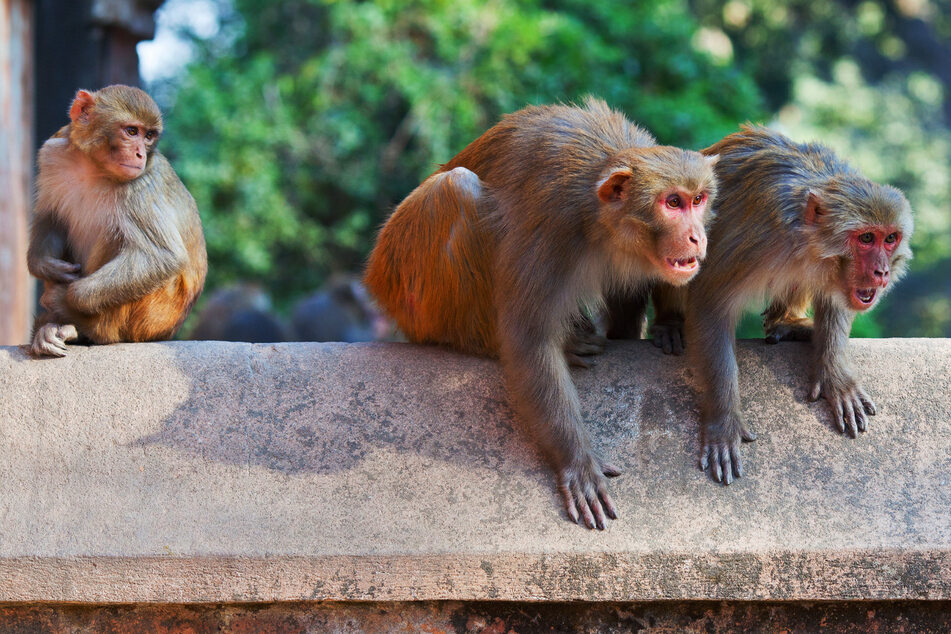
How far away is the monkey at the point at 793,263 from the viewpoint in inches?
142

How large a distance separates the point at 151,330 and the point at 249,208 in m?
8.70

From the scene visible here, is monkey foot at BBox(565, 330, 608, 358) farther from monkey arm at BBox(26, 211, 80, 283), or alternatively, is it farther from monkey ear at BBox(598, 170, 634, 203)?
monkey arm at BBox(26, 211, 80, 283)

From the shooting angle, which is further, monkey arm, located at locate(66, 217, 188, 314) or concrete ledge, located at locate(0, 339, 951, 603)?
monkey arm, located at locate(66, 217, 188, 314)

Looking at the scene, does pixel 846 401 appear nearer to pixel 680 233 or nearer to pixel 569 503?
pixel 680 233

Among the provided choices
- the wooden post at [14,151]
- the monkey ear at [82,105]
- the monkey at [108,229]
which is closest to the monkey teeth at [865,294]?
the monkey at [108,229]

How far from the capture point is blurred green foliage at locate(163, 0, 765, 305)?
11.5m

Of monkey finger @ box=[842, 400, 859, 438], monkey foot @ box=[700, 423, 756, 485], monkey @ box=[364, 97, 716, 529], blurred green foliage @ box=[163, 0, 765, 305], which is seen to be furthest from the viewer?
blurred green foliage @ box=[163, 0, 765, 305]

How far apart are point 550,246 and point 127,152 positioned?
5.97 ft

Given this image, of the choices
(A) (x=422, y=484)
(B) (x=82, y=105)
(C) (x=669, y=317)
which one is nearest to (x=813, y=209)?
(C) (x=669, y=317)

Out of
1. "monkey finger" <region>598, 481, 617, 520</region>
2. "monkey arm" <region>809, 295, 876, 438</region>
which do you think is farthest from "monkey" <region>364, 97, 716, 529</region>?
"monkey arm" <region>809, 295, 876, 438</region>

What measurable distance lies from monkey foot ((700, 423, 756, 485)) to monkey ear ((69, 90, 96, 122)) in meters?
2.87

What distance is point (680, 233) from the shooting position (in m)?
3.43

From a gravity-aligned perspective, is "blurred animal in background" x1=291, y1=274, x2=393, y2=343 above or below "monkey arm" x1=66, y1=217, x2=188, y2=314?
below

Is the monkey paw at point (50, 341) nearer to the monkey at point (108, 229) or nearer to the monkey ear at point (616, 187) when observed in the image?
the monkey at point (108, 229)
